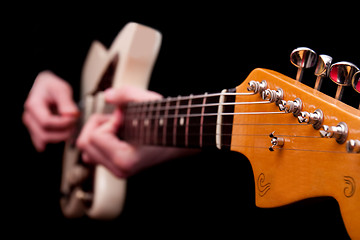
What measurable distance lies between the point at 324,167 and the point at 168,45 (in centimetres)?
54

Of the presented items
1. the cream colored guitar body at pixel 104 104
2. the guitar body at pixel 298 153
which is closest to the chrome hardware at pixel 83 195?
the cream colored guitar body at pixel 104 104

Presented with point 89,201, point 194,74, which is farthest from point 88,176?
point 194,74

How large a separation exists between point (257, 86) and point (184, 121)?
173mm

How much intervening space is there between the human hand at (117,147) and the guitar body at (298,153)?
30 centimetres

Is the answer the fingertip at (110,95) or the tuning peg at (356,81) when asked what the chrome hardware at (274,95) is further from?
the fingertip at (110,95)

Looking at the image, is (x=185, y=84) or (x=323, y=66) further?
(x=185, y=84)

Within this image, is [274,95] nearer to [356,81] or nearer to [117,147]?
[356,81]

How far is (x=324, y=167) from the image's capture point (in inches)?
11.9

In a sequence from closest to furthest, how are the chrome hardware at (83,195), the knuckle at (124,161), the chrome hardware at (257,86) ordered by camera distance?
the chrome hardware at (257,86) < the knuckle at (124,161) < the chrome hardware at (83,195)

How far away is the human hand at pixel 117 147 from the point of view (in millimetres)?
700

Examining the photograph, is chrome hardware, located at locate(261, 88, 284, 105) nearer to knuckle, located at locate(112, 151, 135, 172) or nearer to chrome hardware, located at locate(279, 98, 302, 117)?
chrome hardware, located at locate(279, 98, 302, 117)

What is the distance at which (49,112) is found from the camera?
963 millimetres

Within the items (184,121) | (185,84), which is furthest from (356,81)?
(185,84)

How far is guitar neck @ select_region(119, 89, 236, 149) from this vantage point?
0.43 m
